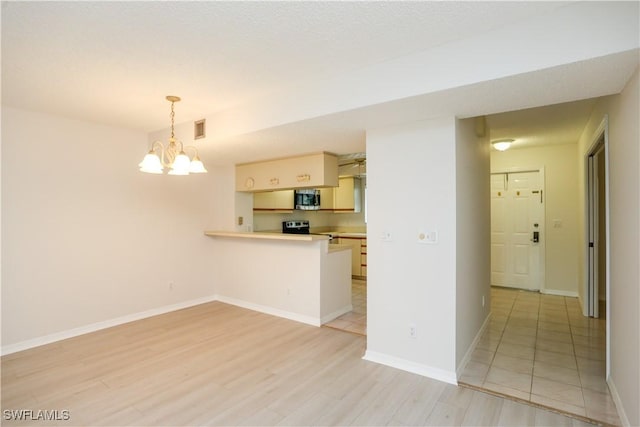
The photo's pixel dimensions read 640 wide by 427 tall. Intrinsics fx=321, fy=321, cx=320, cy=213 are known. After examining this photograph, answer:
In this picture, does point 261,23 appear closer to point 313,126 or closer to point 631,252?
A: point 313,126

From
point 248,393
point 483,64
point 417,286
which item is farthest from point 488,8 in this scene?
point 248,393

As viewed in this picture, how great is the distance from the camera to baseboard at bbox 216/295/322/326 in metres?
4.03

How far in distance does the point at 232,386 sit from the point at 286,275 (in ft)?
6.00

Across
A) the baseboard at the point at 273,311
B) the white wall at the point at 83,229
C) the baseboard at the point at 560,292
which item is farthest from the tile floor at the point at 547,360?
the white wall at the point at 83,229

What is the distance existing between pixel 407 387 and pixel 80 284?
146 inches

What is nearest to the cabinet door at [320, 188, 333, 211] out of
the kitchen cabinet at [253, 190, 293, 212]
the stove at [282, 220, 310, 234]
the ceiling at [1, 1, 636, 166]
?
the stove at [282, 220, 310, 234]

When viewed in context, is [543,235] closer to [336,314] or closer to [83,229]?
[336,314]

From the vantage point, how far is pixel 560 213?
5.21 meters

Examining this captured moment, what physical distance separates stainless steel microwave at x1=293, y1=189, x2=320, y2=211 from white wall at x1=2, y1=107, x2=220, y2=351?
210 cm

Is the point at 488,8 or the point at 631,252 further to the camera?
the point at 631,252

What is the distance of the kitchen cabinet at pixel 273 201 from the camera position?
5754mm

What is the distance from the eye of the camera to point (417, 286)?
281 centimetres

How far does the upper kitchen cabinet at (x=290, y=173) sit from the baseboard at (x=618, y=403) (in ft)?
10.3

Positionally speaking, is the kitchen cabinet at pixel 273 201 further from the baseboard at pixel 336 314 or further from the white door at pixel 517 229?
the white door at pixel 517 229
